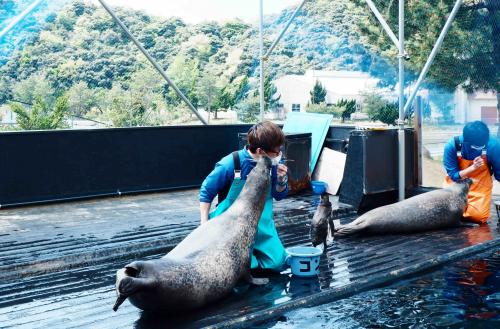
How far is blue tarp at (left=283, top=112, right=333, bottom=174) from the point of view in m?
7.95

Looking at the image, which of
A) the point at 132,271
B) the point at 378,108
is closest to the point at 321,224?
the point at 132,271

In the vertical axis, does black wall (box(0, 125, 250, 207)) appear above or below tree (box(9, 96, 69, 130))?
below

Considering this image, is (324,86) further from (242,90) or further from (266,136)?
(266,136)

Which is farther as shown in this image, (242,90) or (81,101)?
(242,90)

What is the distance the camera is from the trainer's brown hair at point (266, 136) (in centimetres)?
372

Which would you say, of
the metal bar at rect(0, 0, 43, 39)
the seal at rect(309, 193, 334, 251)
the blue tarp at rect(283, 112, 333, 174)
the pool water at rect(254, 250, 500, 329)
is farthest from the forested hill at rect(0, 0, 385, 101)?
the pool water at rect(254, 250, 500, 329)

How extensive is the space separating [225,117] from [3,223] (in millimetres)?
13014

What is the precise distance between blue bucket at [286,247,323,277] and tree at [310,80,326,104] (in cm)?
1440

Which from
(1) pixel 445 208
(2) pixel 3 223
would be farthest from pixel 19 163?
(1) pixel 445 208

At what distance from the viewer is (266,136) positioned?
3730 mm

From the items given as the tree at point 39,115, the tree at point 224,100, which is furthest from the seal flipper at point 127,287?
the tree at point 224,100

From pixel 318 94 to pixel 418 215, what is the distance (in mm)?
13074

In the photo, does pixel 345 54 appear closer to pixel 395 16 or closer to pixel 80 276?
pixel 395 16

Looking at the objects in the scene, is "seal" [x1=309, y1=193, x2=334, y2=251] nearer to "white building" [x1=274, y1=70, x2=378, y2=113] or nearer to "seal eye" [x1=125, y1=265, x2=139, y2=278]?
"seal eye" [x1=125, y1=265, x2=139, y2=278]
